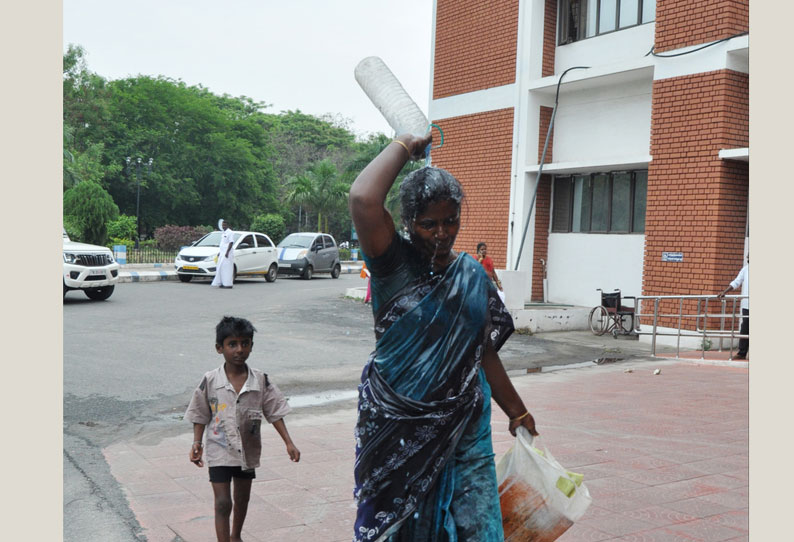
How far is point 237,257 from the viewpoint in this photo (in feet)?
74.6

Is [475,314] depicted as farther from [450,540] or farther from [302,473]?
[302,473]

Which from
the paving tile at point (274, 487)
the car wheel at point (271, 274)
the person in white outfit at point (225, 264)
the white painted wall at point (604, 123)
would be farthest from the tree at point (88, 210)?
the paving tile at point (274, 487)

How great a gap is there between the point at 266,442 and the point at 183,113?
43092 mm

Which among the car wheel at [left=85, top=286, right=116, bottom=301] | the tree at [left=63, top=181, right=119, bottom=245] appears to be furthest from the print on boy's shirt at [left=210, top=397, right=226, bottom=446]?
the tree at [left=63, top=181, right=119, bottom=245]

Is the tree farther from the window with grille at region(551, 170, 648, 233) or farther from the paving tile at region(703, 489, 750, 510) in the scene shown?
the paving tile at region(703, 489, 750, 510)

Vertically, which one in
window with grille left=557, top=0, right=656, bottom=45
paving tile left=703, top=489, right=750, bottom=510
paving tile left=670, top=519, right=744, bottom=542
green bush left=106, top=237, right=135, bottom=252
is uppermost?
window with grille left=557, top=0, right=656, bottom=45

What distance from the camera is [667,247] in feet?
44.2

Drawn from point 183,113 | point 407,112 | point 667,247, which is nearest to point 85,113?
point 183,113

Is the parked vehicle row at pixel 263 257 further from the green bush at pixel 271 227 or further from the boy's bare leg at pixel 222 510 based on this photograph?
the boy's bare leg at pixel 222 510

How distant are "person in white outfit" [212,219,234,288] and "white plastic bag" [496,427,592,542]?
1907cm

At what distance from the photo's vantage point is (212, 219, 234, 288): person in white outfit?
2103 cm

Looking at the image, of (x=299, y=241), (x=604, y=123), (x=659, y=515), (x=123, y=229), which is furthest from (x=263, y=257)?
(x=659, y=515)

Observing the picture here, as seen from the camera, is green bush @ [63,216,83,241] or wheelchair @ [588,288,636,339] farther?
green bush @ [63,216,83,241]

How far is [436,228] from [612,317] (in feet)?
A: 41.4
